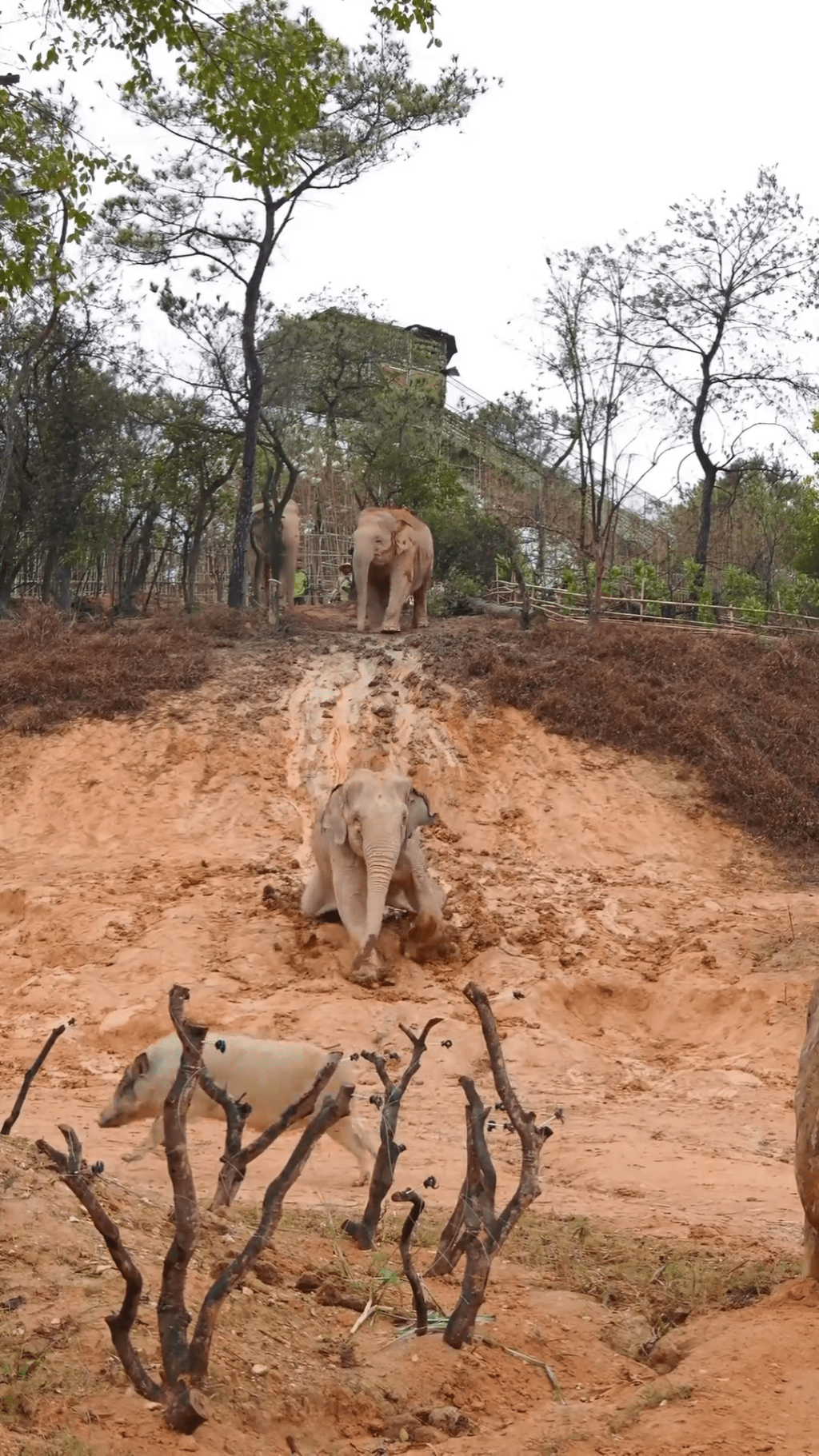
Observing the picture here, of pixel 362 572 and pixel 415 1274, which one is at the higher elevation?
pixel 362 572

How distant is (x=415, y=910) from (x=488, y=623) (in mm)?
8970

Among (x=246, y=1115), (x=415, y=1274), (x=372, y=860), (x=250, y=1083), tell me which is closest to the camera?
(x=246, y=1115)

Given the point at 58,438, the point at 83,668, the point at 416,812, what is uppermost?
the point at 58,438

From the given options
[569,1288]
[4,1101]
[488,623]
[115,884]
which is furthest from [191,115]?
[569,1288]

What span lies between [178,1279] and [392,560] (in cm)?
1662

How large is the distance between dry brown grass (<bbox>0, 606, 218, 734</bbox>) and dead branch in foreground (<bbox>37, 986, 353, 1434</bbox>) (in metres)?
13.1

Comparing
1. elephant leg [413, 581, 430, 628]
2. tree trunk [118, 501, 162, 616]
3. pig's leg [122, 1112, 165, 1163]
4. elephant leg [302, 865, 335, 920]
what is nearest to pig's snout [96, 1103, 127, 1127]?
pig's leg [122, 1112, 165, 1163]

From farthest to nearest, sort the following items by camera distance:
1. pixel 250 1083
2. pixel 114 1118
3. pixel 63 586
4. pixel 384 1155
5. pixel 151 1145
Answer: pixel 63 586, pixel 114 1118, pixel 250 1083, pixel 151 1145, pixel 384 1155

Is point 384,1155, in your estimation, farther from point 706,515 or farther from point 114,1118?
point 706,515

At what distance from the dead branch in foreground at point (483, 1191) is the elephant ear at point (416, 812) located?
7.41 m

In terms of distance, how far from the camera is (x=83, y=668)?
17797 millimetres

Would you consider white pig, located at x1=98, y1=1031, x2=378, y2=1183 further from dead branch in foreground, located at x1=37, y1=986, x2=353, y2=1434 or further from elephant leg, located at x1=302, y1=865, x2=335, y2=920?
elephant leg, located at x1=302, y1=865, x2=335, y2=920

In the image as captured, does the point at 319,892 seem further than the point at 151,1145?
Yes

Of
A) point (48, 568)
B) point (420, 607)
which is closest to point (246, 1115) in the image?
point (420, 607)
